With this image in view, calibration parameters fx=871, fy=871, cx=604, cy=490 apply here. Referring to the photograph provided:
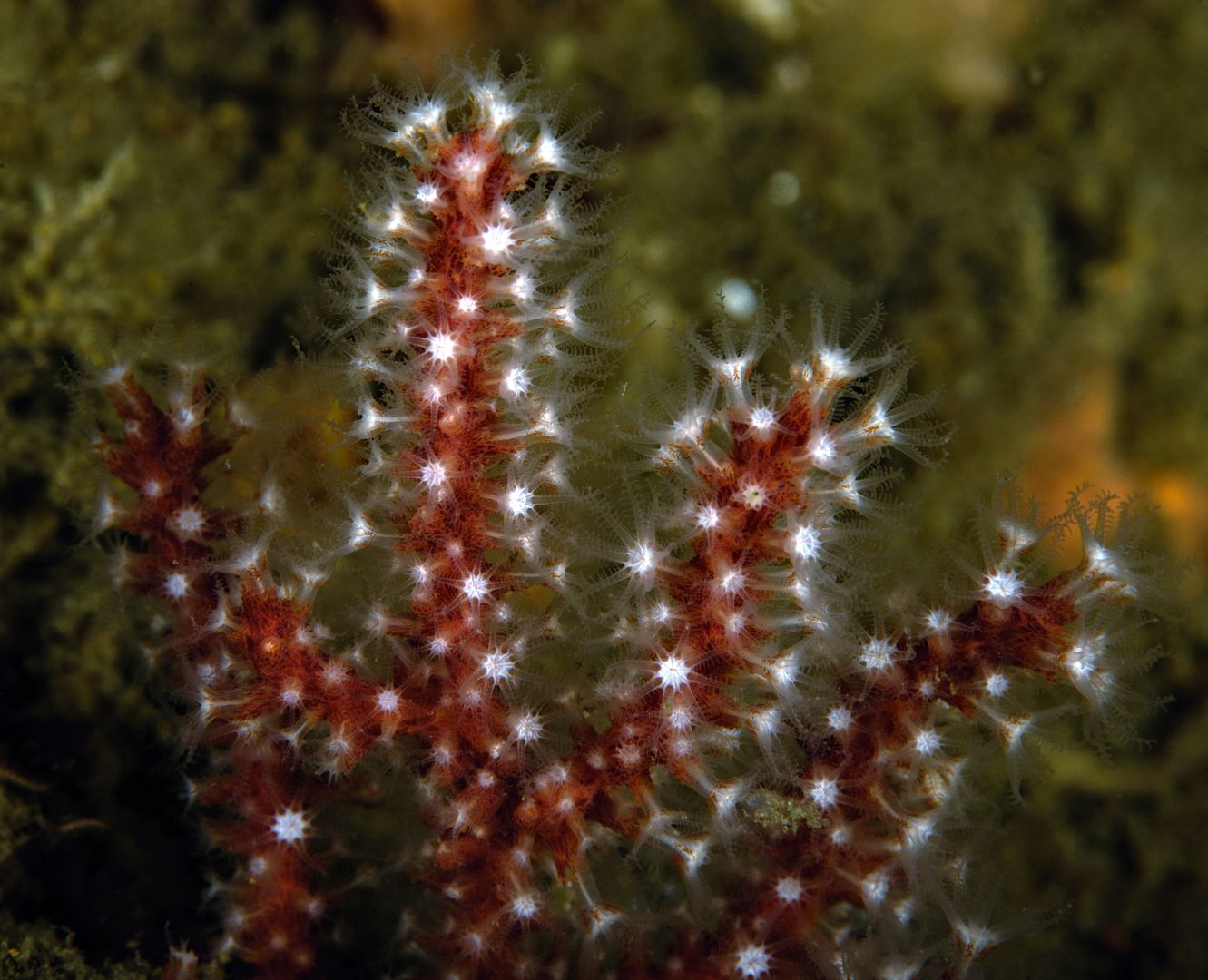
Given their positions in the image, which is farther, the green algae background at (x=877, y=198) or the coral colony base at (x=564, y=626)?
the green algae background at (x=877, y=198)

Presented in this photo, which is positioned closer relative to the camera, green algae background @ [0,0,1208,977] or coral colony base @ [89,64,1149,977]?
coral colony base @ [89,64,1149,977]

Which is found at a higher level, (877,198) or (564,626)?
(877,198)

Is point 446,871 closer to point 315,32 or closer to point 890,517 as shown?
point 890,517

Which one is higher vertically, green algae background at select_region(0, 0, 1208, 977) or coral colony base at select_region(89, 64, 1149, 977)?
green algae background at select_region(0, 0, 1208, 977)

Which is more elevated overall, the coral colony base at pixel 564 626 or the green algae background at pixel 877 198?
the green algae background at pixel 877 198

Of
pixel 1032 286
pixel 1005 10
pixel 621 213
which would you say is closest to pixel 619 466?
pixel 621 213
